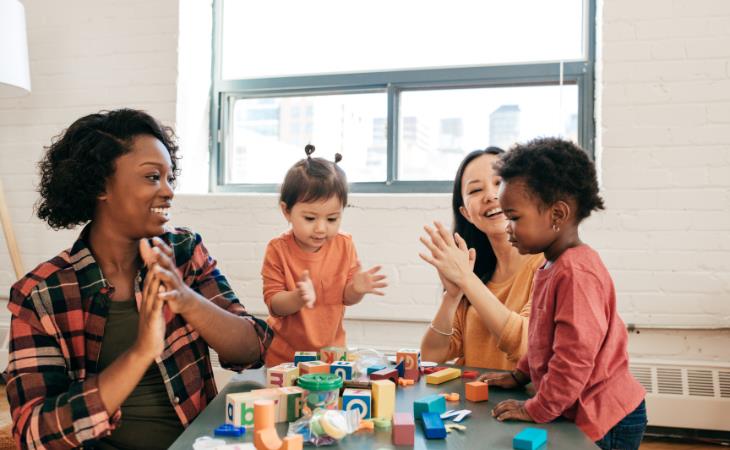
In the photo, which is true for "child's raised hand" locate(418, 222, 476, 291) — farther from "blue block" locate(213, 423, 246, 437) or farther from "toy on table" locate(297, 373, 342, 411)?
"blue block" locate(213, 423, 246, 437)

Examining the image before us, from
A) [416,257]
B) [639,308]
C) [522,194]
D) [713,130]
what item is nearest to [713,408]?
[639,308]

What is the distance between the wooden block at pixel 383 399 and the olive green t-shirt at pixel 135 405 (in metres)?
0.48

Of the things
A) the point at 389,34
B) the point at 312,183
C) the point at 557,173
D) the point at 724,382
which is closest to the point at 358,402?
the point at 557,173

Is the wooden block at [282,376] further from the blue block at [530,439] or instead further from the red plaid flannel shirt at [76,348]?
the blue block at [530,439]

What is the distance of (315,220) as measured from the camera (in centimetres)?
185

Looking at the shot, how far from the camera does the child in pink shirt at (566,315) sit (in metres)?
1.11

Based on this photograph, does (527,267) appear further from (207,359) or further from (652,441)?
(652,441)

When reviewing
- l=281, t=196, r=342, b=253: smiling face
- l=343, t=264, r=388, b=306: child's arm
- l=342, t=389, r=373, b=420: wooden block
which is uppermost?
l=281, t=196, r=342, b=253: smiling face

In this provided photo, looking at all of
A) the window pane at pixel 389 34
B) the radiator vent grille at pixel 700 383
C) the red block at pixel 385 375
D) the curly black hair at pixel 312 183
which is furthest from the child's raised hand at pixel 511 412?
the window pane at pixel 389 34

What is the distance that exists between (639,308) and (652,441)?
0.56 m

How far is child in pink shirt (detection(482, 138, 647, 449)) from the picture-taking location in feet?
3.63

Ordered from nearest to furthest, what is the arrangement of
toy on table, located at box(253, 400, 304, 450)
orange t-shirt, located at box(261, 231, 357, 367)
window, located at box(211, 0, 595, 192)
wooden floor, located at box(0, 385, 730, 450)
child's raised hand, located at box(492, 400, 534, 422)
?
toy on table, located at box(253, 400, 304, 450) < child's raised hand, located at box(492, 400, 534, 422) < orange t-shirt, located at box(261, 231, 357, 367) < wooden floor, located at box(0, 385, 730, 450) < window, located at box(211, 0, 595, 192)

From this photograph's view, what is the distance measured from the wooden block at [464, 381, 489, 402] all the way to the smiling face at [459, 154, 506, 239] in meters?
0.64

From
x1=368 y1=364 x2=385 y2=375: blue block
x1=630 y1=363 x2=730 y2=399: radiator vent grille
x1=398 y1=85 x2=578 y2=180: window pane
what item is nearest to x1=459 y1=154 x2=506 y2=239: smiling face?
x1=368 y1=364 x2=385 y2=375: blue block
